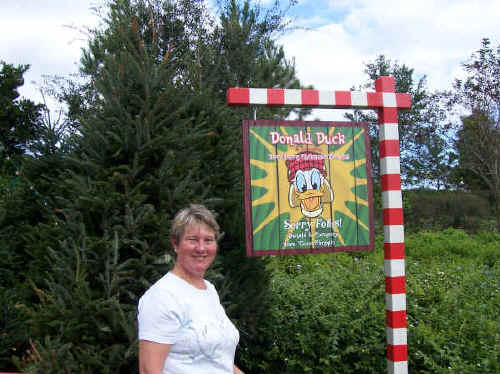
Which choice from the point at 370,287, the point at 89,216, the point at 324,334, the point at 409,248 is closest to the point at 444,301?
the point at 370,287

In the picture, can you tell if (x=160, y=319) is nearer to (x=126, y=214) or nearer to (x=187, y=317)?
(x=187, y=317)

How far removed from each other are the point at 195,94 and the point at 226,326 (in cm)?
240

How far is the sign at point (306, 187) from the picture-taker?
3.65m

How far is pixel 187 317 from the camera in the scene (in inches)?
69.1

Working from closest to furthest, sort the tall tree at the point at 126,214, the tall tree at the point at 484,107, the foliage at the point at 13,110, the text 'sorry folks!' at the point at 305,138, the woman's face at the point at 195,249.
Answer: the woman's face at the point at 195,249
the tall tree at the point at 126,214
the text 'sorry folks!' at the point at 305,138
the tall tree at the point at 484,107
the foliage at the point at 13,110

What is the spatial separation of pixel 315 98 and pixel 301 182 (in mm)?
692

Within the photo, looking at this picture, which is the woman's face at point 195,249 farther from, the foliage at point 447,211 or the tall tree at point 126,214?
the foliage at point 447,211

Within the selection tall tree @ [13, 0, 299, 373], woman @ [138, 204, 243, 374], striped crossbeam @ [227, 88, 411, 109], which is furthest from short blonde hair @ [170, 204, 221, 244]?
striped crossbeam @ [227, 88, 411, 109]

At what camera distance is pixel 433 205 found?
20.1m

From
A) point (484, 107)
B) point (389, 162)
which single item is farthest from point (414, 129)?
point (389, 162)

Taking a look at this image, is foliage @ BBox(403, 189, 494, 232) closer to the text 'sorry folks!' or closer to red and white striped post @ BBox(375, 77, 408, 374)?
red and white striped post @ BBox(375, 77, 408, 374)

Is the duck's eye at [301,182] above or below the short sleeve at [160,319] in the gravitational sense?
above

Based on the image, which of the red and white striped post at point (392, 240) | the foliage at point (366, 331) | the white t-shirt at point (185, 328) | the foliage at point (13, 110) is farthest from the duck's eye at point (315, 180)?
the foliage at point (13, 110)

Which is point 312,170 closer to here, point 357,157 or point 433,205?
point 357,157
